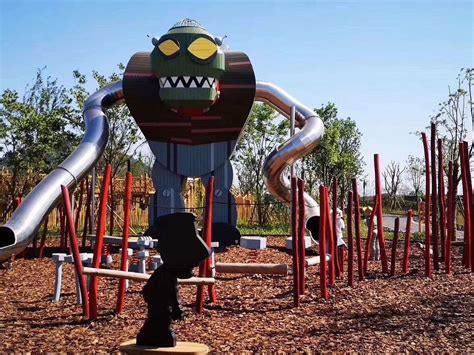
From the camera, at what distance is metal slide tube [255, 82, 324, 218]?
13.2 m

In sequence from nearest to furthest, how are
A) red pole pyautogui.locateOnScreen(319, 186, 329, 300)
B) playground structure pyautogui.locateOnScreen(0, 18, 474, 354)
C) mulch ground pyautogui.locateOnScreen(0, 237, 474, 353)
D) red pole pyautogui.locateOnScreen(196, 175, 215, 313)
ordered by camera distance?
mulch ground pyautogui.locateOnScreen(0, 237, 474, 353) → playground structure pyautogui.locateOnScreen(0, 18, 474, 354) → red pole pyautogui.locateOnScreen(196, 175, 215, 313) → red pole pyautogui.locateOnScreen(319, 186, 329, 300)

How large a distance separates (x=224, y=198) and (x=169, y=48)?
3419mm

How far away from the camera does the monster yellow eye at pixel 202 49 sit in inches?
511

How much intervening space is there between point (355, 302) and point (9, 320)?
4132 mm

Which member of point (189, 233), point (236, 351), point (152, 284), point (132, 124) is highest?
point (132, 124)

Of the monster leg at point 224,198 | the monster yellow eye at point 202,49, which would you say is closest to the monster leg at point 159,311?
the monster yellow eye at point 202,49

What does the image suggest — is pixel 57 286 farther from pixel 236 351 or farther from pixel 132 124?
pixel 132 124

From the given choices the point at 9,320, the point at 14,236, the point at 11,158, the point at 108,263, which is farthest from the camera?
the point at 11,158

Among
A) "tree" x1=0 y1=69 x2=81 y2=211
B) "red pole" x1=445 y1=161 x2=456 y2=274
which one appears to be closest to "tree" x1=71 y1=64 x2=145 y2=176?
"tree" x1=0 y1=69 x2=81 y2=211

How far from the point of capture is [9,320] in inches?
281

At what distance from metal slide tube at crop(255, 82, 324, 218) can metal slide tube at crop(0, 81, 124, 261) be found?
3.43m

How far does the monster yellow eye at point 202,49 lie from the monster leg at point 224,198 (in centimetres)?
240

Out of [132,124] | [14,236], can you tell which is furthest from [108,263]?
[132,124]

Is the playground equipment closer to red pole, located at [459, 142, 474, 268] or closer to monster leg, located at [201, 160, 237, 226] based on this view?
monster leg, located at [201, 160, 237, 226]
